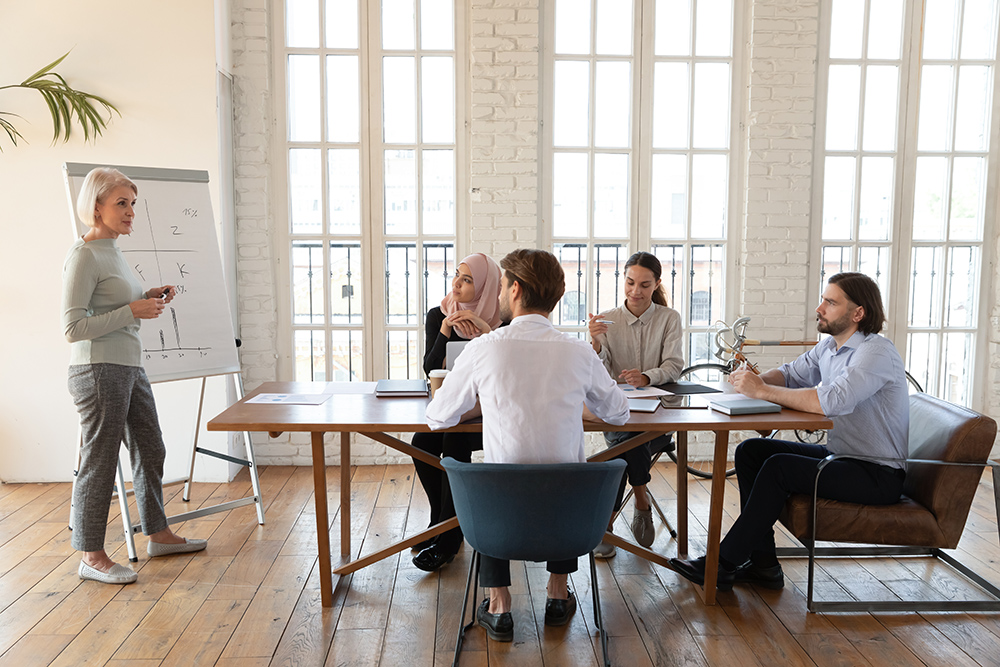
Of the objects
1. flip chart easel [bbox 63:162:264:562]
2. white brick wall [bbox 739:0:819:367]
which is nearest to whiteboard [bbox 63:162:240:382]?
flip chart easel [bbox 63:162:264:562]

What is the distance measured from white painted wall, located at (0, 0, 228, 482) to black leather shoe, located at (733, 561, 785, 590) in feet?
11.2

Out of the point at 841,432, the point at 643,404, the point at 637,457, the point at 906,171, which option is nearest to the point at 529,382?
the point at 643,404

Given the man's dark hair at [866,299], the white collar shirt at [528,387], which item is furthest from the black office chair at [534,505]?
the man's dark hair at [866,299]

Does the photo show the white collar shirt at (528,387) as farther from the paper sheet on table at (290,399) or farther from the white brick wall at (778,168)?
the white brick wall at (778,168)

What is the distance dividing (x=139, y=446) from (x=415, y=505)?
1500 mm

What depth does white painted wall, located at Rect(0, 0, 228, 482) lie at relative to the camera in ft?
14.2

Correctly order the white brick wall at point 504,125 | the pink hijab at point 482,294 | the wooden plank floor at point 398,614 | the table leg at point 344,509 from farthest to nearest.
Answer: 1. the white brick wall at point 504,125
2. the pink hijab at point 482,294
3. the table leg at point 344,509
4. the wooden plank floor at point 398,614

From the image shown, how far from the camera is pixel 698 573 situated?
10.2ft

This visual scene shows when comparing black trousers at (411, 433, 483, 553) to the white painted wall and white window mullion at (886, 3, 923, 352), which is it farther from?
white window mullion at (886, 3, 923, 352)

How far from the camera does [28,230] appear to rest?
4.39m

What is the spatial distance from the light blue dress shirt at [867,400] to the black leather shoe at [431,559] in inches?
68.4

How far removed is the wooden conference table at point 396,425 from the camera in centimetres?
266

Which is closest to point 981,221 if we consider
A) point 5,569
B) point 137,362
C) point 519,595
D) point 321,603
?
point 519,595

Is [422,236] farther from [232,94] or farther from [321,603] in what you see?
[321,603]
